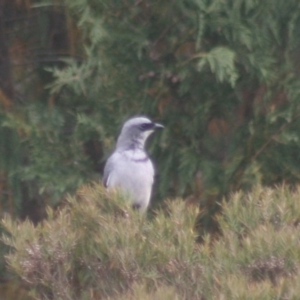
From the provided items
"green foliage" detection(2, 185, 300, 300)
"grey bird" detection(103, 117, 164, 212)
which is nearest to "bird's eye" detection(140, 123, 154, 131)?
"grey bird" detection(103, 117, 164, 212)

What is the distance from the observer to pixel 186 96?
20.1 ft

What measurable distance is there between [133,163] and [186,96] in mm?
555

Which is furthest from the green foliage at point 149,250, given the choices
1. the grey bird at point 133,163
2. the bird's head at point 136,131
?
the bird's head at point 136,131

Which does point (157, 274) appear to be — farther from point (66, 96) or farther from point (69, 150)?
point (66, 96)

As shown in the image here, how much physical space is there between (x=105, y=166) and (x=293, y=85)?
1.30 metres

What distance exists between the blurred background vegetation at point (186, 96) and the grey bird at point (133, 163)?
164 mm

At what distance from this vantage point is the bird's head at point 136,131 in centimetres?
597

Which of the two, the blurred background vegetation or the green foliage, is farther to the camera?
the blurred background vegetation

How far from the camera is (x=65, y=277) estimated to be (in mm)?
3809

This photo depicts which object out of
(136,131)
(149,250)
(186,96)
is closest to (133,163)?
(136,131)

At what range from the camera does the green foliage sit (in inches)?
137

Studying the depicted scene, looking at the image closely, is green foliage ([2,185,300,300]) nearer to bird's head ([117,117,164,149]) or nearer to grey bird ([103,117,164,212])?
grey bird ([103,117,164,212])

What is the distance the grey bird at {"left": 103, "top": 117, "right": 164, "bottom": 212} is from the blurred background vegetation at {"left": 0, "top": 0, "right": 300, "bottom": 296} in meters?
0.16

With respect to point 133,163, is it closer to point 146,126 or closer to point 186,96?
point 146,126
